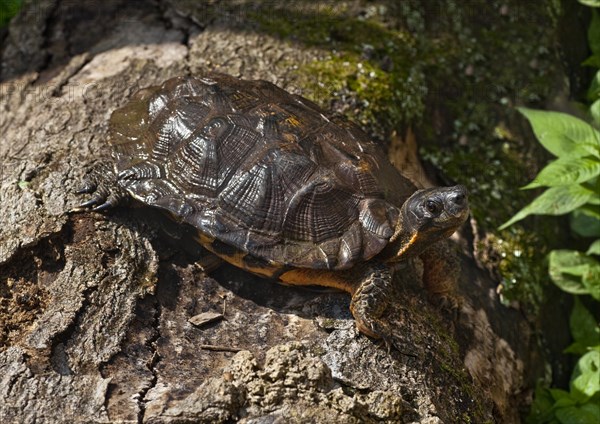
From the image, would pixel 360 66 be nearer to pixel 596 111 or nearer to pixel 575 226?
pixel 596 111

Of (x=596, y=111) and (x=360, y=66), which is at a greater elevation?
(x=360, y=66)

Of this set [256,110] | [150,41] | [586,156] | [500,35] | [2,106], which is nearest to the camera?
[256,110]

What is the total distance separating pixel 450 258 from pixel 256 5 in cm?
275

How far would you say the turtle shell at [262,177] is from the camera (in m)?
3.62

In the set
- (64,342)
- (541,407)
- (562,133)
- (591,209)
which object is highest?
(64,342)

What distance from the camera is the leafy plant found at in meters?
4.25

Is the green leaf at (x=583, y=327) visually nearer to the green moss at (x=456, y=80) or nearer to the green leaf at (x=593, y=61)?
the green moss at (x=456, y=80)

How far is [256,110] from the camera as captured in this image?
12.9 feet

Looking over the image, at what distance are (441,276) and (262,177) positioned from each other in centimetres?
118

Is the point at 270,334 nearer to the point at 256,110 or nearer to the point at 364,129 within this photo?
the point at 256,110

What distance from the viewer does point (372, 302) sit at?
11.5 feet

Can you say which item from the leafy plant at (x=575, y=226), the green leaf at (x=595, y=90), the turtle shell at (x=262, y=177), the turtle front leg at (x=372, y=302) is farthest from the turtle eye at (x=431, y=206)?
the green leaf at (x=595, y=90)

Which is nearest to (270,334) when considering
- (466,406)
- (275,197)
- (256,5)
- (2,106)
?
(275,197)

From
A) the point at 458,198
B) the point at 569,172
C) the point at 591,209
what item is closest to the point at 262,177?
the point at 458,198
